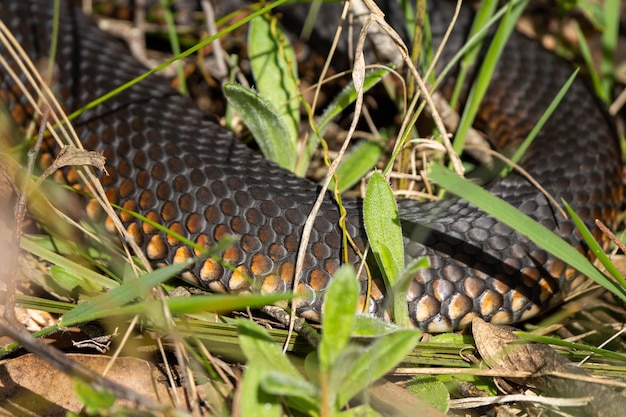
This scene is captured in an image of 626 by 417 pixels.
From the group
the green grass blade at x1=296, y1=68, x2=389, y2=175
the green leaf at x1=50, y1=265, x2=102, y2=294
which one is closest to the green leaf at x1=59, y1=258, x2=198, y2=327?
the green leaf at x1=50, y1=265, x2=102, y2=294

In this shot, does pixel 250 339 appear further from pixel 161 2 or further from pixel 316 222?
pixel 161 2

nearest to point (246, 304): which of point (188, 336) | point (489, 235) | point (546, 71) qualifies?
point (188, 336)

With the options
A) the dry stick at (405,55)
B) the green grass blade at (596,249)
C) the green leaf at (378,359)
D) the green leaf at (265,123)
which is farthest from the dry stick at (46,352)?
the green grass blade at (596,249)

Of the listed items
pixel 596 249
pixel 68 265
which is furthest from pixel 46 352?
pixel 596 249

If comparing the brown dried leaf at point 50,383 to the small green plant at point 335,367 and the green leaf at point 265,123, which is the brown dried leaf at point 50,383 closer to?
the small green plant at point 335,367

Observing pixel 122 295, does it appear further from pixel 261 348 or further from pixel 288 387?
pixel 288 387
